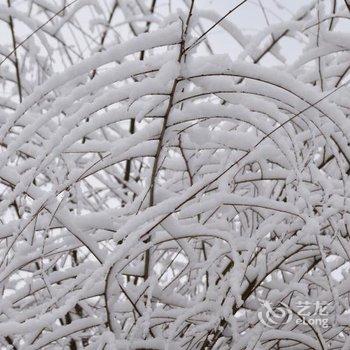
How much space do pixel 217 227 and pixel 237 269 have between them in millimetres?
185

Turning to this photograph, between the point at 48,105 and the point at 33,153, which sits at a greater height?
the point at 48,105

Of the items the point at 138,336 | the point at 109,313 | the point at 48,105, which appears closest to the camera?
the point at 109,313

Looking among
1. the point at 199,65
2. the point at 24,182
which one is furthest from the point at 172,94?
the point at 24,182

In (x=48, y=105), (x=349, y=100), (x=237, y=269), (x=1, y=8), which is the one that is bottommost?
(x=237, y=269)

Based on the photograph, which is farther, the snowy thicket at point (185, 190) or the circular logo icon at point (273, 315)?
the circular logo icon at point (273, 315)

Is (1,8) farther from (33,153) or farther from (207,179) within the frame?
(207,179)

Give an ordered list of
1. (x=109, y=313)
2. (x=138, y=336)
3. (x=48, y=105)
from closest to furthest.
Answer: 1. (x=109, y=313)
2. (x=138, y=336)
3. (x=48, y=105)

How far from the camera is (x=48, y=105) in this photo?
1276 mm

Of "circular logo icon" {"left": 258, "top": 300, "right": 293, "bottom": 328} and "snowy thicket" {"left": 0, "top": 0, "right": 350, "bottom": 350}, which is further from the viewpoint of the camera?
"circular logo icon" {"left": 258, "top": 300, "right": 293, "bottom": 328}

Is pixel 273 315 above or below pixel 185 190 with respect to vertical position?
below

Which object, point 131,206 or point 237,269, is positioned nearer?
point 237,269

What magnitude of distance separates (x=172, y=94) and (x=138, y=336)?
0.39 meters

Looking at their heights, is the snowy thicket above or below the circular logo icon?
above

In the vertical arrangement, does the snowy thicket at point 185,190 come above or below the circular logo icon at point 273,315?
above
